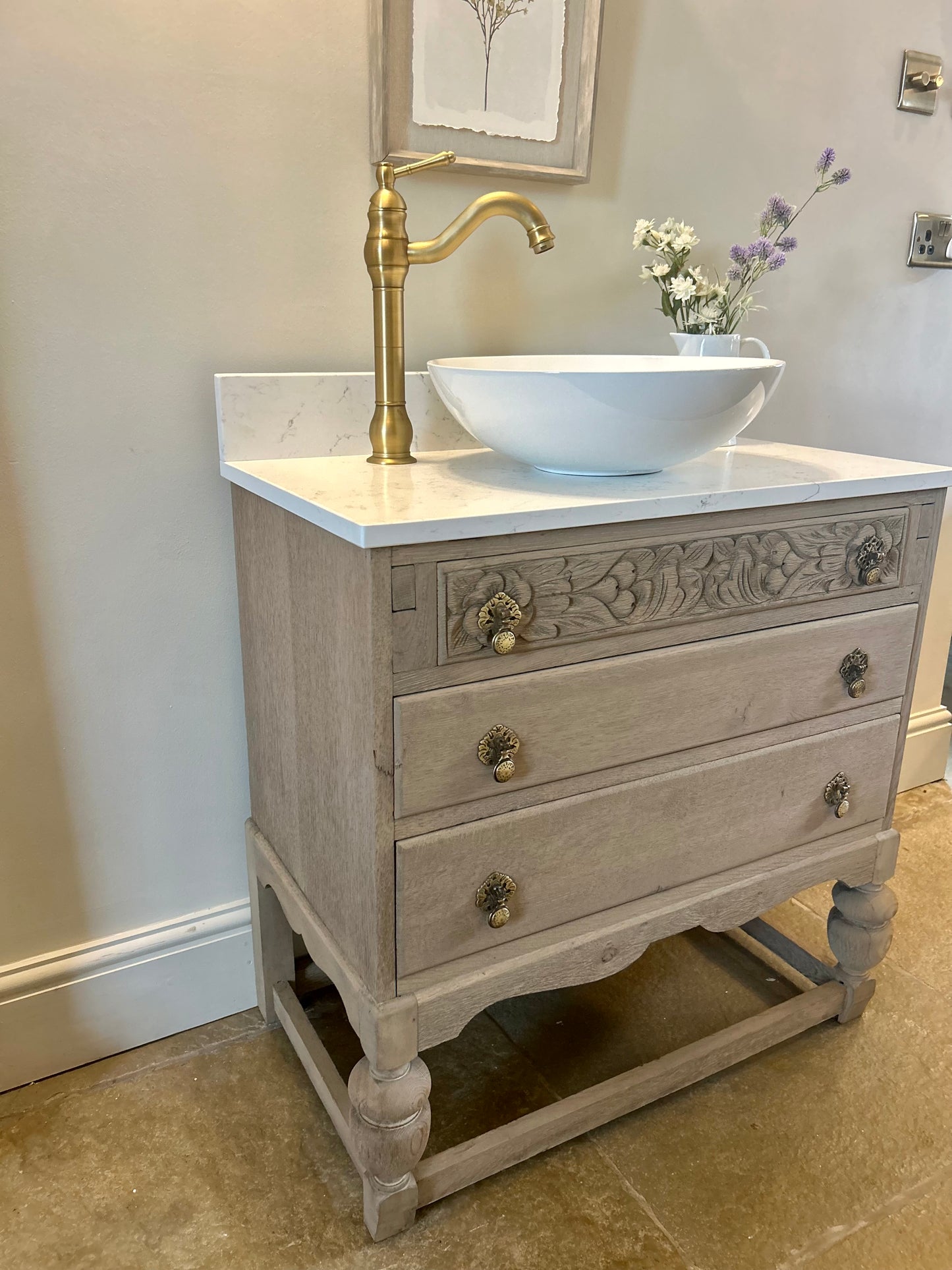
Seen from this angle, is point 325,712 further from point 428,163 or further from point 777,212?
point 777,212

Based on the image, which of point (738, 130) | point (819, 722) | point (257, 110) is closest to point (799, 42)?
point (738, 130)

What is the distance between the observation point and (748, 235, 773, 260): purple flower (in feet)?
4.26

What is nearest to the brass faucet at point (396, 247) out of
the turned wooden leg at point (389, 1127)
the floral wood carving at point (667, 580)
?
the floral wood carving at point (667, 580)

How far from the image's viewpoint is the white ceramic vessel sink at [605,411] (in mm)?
856

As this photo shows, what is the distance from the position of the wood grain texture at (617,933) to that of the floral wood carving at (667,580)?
36 centimetres

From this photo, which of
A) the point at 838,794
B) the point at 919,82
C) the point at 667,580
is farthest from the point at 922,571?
the point at 919,82

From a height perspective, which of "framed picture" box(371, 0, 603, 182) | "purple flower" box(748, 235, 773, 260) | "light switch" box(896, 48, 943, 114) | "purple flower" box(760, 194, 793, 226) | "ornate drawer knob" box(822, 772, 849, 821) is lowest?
"ornate drawer knob" box(822, 772, 849, 821)

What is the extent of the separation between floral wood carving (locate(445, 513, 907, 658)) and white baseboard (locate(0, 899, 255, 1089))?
759 mm

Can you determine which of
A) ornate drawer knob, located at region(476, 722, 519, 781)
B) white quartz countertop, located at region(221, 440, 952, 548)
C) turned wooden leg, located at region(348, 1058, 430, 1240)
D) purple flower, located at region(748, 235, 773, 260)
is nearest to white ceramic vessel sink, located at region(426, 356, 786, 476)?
white quartz countertop, located at region(221, 440, 952, 548)

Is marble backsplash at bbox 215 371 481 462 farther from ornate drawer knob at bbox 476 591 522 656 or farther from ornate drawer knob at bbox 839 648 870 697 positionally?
ornate drawer knob at bbox 839 648 870 697

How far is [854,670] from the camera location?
116 cm

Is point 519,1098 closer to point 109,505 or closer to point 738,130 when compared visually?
point 109,505

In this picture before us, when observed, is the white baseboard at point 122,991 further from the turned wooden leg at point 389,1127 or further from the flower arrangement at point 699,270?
the flower arrangement at point 699,270

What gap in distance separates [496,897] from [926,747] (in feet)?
5.10
